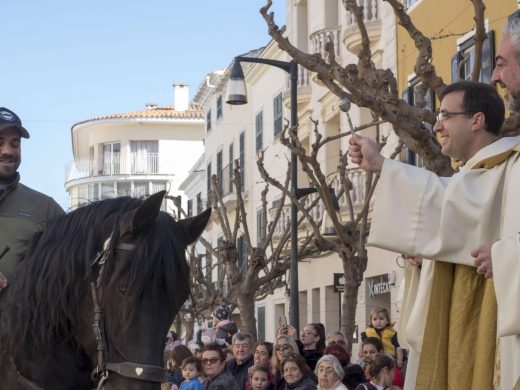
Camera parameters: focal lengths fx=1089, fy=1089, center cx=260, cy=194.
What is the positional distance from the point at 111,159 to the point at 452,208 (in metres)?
68.1

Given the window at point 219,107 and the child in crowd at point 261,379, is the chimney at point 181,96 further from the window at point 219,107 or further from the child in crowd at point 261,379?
the child in crowd at point 261,379

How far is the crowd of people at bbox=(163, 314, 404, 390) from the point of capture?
1074 centimetres

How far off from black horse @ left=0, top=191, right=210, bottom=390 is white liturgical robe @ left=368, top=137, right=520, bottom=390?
0.94 meters

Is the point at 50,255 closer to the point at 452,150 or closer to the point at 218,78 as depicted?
the point at 452,150

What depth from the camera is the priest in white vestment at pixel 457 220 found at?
4.28m

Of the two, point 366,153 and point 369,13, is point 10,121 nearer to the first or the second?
point 366,153

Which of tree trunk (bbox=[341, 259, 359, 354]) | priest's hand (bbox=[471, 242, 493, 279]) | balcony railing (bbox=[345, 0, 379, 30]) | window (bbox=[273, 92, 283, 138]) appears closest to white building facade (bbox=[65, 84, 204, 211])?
window (bbox=[273, 92, 283, 138])

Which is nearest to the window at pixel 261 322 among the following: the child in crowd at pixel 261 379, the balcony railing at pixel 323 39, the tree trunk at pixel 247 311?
the balcony railing at pixel 323 39

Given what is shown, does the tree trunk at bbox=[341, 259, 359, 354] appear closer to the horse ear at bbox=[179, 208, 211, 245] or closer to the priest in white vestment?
the horse ear at bbox=[179, 208, 211, 245]

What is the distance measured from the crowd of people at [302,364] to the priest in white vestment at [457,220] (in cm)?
609

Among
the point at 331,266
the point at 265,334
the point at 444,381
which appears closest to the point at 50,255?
the point at 444,381

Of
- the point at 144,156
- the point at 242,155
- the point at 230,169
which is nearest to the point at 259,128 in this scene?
the point at 242,155

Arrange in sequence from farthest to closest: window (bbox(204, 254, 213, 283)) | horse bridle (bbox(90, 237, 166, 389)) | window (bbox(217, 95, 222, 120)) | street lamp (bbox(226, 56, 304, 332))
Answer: window (bbox(217, 95, 222, 120))
window (bbox(204, 254, 213, 283))
street lamp (bbox(226, 56, 304, 332))
horse bridle (bbox(90, 237, 166, 389))

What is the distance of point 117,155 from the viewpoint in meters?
71.1
